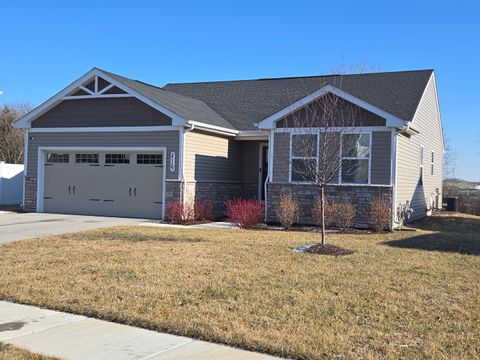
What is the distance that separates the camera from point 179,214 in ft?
54.9

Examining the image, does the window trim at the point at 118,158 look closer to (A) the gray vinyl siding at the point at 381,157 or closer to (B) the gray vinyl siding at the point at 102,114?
(B) the gray vinyl siding at the point at 102,114

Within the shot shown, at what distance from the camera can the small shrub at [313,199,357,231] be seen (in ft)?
A: 49.6

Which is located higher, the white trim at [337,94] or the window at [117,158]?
the white trim at [337,94]

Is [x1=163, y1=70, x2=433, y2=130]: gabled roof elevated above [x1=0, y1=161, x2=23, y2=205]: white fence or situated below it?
above

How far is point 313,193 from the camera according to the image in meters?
16.0

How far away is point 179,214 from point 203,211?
1.07 meters

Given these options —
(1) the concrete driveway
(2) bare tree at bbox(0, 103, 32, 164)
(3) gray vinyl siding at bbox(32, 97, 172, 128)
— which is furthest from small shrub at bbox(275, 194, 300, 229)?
(2) bare tree at bbox(0, 103, 32, 164)

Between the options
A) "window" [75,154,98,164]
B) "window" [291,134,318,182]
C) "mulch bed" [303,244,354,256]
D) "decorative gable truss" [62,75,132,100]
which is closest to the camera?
"mulch bed" [303,244,354,256]

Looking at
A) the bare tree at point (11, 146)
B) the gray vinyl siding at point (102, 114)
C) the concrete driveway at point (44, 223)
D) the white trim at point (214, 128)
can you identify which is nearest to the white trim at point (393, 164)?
the white trim at point (214, 128)

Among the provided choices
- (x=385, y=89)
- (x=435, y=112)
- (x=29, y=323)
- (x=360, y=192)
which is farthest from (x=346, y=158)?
(x=29, y=323)

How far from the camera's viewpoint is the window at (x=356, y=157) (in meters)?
15.5

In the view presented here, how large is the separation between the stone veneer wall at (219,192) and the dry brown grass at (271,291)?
20.9ft

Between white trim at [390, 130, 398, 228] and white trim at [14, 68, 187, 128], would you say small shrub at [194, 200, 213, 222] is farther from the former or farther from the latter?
white trim at [390, 130, 398, 228]

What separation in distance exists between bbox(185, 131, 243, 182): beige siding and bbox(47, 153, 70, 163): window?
5209mm
